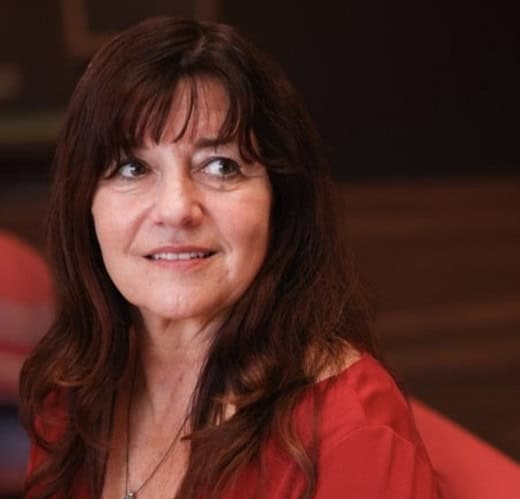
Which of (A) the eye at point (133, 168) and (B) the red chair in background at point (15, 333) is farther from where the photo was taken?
(B) the red chair in background at point (15, 333)

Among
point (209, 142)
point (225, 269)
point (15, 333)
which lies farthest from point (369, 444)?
point (15, 333)

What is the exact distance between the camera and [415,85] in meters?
7.69

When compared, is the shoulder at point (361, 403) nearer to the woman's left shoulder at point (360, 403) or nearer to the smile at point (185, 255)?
the woman's left shoulder at point (360, 403)

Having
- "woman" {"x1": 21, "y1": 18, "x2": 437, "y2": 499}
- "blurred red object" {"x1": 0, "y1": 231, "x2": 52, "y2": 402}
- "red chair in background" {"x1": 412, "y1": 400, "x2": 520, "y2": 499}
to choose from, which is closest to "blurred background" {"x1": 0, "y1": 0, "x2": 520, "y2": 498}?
"blurred red object" {"x1": 0, "y1": 231, "x2": 52, "y2": 402}

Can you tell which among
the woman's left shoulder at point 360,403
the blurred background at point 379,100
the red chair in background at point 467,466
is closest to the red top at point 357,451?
the woman's left shoulder at point 360,403

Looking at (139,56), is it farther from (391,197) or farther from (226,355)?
(391,197)

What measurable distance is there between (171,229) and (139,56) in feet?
0.71

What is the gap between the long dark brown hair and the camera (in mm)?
1428

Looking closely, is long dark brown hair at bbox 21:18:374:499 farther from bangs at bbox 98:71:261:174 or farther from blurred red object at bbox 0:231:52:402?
blurred red object at bbox 0:231:52:402

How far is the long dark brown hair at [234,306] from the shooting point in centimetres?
143

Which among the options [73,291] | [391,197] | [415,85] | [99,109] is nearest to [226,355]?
[73,291]

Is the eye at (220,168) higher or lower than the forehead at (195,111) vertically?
lower

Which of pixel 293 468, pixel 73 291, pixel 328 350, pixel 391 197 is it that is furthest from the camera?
pixel 391 197

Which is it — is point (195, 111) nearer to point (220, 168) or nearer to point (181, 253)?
point (220, 168)
